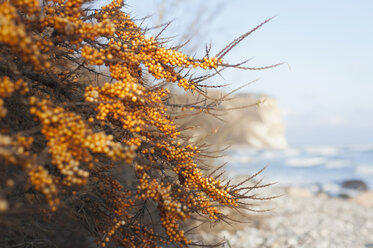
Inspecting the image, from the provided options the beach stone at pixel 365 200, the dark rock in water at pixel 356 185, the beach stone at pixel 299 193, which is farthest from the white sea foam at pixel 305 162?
the beach stone at pixel 365 200

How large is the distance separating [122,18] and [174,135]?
3.22 ft

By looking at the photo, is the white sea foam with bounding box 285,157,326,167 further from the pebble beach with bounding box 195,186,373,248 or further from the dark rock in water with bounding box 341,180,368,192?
the pebble beach with bounding box 195,186,373,248

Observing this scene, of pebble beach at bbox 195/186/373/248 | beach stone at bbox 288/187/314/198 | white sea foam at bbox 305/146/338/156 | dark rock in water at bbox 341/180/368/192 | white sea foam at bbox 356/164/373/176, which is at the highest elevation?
white sea foam at bbox 305/146/338/156

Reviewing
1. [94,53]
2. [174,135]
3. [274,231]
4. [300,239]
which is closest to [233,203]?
[174,135]

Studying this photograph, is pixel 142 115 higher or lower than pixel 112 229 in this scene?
higher

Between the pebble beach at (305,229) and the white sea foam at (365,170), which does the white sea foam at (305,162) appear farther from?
the pebble beach at (305,229)

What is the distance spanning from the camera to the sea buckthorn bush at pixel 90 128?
1.47m

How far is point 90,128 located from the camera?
171 cm

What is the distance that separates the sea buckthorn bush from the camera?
1467 mm

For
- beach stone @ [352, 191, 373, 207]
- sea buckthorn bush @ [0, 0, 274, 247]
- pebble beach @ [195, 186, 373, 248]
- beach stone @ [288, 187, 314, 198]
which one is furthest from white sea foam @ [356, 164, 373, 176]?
sea buckthorn bush @ [0, 0, 274, 247]

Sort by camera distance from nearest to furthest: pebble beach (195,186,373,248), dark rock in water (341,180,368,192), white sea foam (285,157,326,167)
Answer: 1. pebble beach (195,186,373,248)
2. dark rock in water (341,180,368,192)
3. white sea foam (285,157,326,167)

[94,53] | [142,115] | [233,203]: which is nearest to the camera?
[94,53]

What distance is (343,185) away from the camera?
18531 millimetres

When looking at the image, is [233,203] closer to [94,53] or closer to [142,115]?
[142,115]
